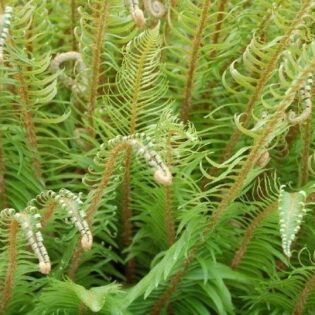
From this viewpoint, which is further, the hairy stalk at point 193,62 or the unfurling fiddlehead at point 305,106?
the hairy stalk at point 193,62

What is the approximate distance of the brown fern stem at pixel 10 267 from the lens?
3.27 feet

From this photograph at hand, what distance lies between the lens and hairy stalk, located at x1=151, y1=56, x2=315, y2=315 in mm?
982

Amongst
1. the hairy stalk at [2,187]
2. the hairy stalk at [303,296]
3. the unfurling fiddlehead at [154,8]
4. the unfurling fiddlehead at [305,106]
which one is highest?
the unfurling fiddlehead at [154,8]

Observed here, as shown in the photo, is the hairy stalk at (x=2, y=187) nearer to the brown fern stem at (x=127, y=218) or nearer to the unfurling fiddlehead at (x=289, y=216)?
the brown fern stem at (x=127, y=218)

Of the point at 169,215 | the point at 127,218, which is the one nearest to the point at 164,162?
the point at 169,215

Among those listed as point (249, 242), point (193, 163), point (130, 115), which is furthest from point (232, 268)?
point (130, 115)

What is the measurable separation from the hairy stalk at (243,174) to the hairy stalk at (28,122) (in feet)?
1.03

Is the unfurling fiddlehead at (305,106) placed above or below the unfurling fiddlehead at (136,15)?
below

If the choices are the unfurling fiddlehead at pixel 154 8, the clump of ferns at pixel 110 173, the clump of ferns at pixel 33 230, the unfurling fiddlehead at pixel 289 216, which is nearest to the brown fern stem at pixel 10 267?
the clump of ferns at pixel 33 230

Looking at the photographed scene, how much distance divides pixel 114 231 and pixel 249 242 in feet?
0.89

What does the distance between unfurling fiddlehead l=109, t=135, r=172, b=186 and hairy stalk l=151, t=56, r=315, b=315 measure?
167mm

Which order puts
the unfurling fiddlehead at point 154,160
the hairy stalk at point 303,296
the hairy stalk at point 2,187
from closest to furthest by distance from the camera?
the unfurling fiddlehead at point 154,160
the hairy stalk at point 303,296
the hairy stalk at point 2,187

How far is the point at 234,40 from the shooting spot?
1.35 metres

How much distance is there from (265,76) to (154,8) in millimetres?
256
